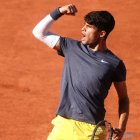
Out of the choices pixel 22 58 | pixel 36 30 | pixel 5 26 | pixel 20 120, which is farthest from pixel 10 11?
pixel 36 30

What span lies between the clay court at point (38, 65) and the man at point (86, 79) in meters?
3.95

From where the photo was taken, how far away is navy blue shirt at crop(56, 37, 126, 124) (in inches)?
194

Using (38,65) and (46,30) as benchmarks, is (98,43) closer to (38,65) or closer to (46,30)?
(46,30)

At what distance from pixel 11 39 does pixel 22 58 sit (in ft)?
3.29

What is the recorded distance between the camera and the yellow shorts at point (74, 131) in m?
4.95

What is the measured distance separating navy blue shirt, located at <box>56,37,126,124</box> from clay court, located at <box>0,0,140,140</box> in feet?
13.0

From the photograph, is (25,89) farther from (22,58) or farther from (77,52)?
(77,52)

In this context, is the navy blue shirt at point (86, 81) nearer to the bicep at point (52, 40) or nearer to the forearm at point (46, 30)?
the bicep at point (52, 40)

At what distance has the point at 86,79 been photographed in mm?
4930

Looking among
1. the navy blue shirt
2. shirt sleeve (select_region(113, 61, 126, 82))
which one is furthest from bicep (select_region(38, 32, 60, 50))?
shirt sleeve (select_region(113, 61, 126, 82))

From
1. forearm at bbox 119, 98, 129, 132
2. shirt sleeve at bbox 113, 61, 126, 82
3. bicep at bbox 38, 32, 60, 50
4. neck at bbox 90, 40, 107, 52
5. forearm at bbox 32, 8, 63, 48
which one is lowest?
forearm at bbox 119, 98, 129, 132

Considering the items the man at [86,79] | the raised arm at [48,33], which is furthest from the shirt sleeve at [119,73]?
the raised arm at [48,33]

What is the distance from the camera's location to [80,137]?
195 inches

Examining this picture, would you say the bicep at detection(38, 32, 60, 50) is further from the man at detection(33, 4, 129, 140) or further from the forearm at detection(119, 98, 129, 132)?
the forearm at detection(119, 98, 129, 132)
